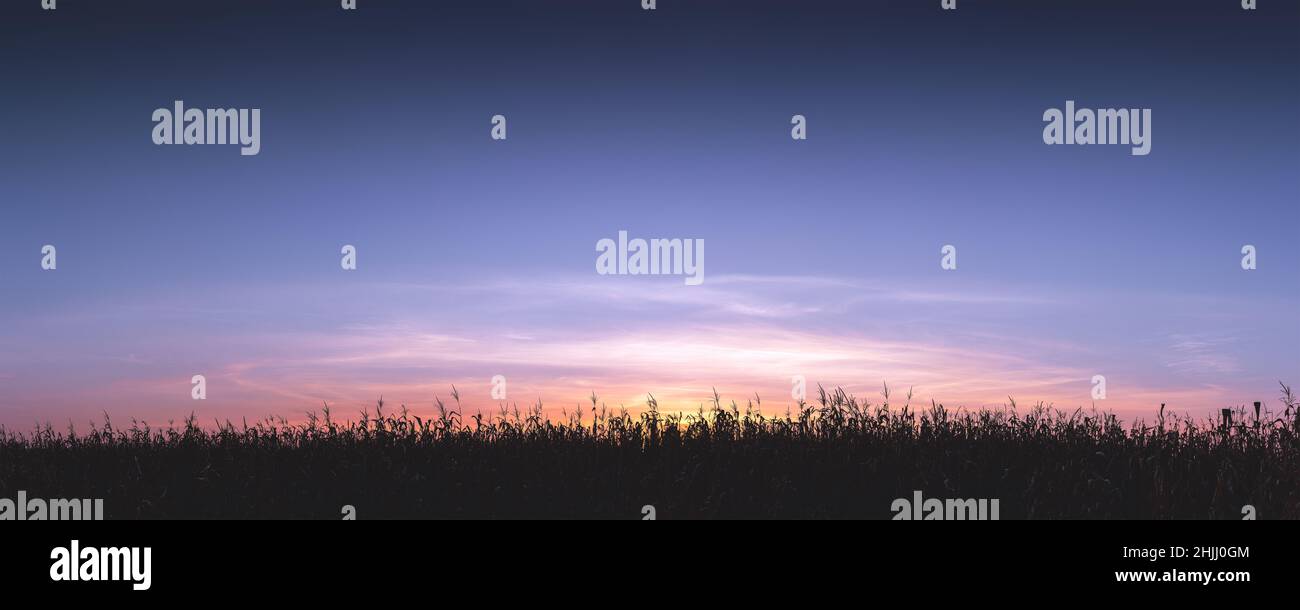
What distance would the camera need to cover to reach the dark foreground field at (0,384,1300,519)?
8.92 meters

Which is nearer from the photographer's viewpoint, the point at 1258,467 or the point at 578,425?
the point at 1258,467

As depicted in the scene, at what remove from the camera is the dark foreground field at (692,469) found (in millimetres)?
8922

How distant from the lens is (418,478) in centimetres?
923

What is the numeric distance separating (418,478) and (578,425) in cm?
204

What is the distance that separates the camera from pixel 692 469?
960cm
